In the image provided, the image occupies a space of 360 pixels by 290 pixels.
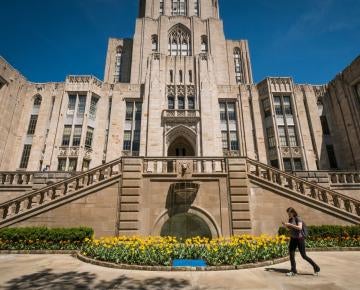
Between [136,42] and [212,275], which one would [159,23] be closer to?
[136,42]

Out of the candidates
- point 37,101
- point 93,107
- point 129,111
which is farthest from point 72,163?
point 37,101

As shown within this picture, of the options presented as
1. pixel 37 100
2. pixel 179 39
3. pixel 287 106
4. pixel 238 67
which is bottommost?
pixel 287 106

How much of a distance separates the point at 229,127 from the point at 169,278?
26.4m

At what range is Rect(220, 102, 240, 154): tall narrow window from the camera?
30.1 m

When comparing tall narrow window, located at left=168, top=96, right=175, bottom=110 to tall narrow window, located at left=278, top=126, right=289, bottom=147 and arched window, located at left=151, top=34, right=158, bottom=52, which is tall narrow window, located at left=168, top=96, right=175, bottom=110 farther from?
arched window, located at left=151, top=34, right=158, bottom=52

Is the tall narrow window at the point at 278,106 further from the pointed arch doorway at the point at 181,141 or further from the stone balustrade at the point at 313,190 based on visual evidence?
the stone balustrade at the point at 313,190

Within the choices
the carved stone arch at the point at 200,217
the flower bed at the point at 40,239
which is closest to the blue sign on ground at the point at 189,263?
the carved stone arch at the point at 200,217

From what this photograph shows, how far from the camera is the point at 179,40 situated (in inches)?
1655

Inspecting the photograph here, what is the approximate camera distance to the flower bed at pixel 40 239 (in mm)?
10273

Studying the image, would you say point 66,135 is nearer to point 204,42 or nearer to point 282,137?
point 282,137

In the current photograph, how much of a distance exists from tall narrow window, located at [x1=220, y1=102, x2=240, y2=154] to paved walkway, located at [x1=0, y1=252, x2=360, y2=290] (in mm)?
22612

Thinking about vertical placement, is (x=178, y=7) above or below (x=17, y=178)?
above

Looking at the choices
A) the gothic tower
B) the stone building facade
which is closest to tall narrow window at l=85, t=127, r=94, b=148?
the stone building facade

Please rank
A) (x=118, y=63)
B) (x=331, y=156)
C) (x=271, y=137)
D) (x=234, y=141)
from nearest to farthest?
(x=331, y=156), (x=271, y=137), (x=234, y=141), (x=118, y=63)
